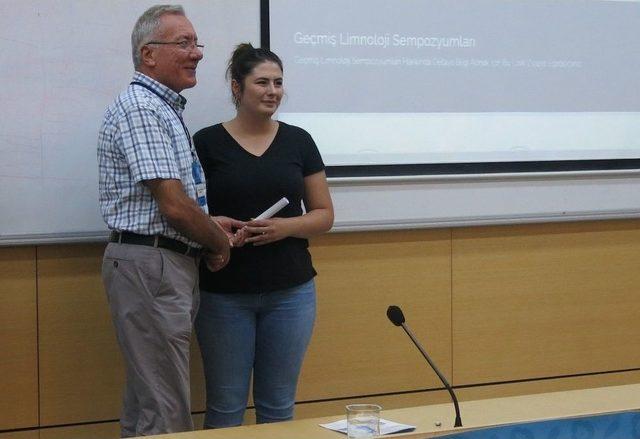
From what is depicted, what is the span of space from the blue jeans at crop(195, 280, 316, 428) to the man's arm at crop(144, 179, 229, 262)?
1.43 feet

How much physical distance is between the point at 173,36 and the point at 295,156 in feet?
2.02

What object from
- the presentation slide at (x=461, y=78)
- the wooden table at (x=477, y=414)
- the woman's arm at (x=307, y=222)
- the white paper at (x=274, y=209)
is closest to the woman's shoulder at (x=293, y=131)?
the woman's arm at (x=307, y=222)

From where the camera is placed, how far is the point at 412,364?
4.11 m

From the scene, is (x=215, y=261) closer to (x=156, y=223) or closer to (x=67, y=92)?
(x=156, y=223)

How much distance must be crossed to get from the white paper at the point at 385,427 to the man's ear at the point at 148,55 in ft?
4.13

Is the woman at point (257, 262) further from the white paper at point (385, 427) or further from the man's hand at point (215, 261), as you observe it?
the white paper at point (385, 427)

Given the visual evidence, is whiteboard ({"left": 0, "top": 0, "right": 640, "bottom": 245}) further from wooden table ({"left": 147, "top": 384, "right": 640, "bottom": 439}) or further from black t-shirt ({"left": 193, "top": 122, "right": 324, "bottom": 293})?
wooden table ({"left": 147, "top": 384, "right": 640, "bottom": 439})

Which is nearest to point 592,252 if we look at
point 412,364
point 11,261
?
point 412,364

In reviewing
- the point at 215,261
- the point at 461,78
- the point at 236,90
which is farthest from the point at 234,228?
the point at 461,78

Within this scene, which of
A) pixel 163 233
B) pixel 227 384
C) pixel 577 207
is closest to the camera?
pixel 163 233

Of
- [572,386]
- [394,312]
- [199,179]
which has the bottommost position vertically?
[572,386]

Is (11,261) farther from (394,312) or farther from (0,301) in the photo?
(394,312)

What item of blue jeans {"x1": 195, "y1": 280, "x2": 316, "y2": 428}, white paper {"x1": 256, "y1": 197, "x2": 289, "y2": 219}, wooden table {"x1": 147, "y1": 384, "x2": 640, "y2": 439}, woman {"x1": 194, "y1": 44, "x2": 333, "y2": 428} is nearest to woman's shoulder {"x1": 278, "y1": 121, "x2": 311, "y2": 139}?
woman {"x1": 194, "y1": 44, "x2": 333, "y2": 428}

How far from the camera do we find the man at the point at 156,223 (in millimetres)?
2828
